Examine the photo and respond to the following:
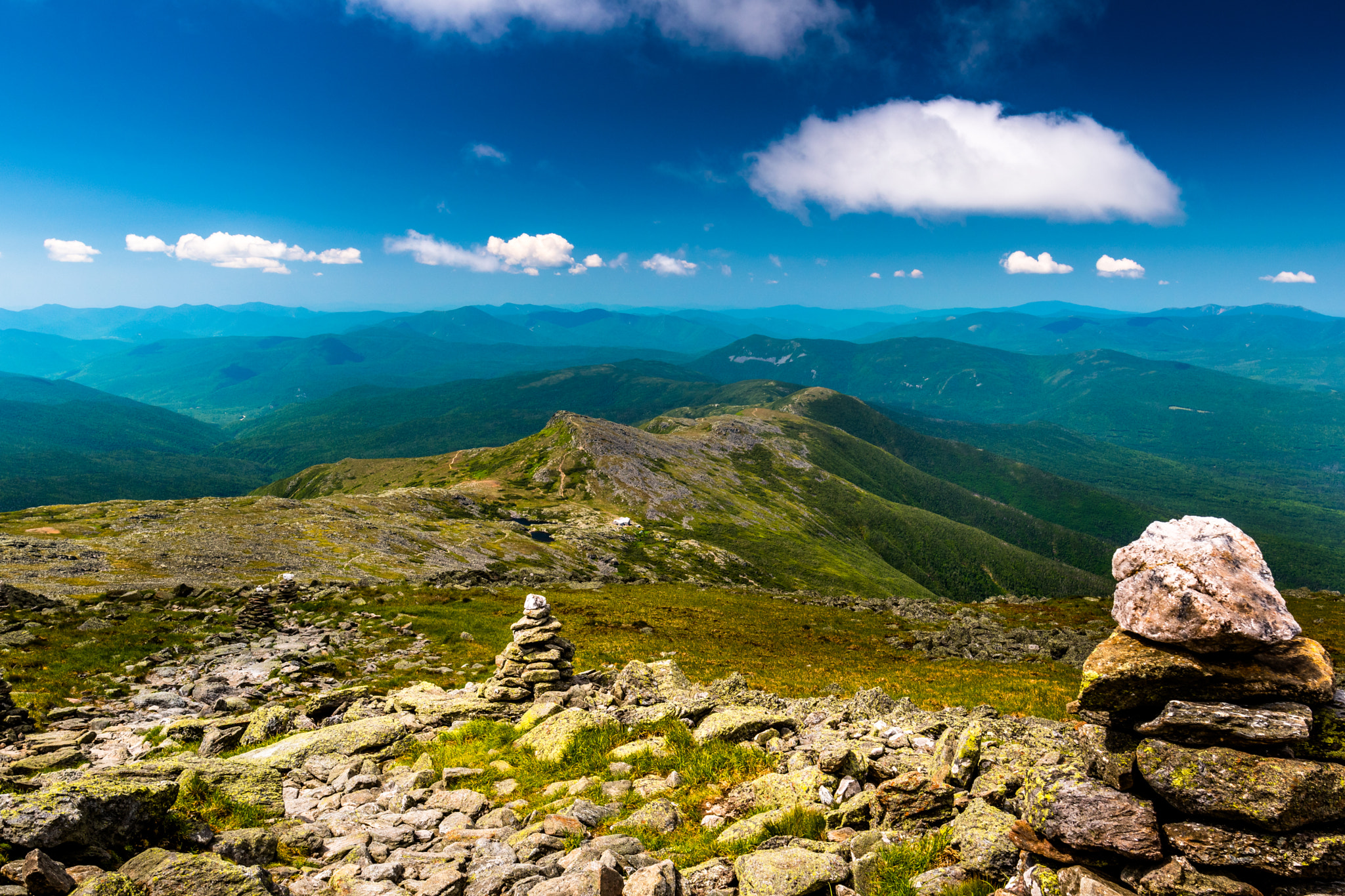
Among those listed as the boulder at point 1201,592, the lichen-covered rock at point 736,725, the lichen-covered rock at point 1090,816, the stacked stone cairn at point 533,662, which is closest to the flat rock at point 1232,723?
the boulder at point 1201,592

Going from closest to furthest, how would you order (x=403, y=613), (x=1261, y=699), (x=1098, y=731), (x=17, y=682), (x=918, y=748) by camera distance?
(x=1261, y=699)
(x=1098, y=731)
(x=918, y=748)
(x=17, y=682)
(x=403, y=613)

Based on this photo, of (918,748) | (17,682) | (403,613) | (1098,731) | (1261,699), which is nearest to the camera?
(1261,699)

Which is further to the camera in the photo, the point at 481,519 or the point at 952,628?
the point at 481,519

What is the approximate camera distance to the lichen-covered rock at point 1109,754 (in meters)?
9.95

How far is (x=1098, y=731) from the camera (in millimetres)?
11062

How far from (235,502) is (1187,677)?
143398 millimetres

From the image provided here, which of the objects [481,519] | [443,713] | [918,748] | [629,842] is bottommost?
[481,519]

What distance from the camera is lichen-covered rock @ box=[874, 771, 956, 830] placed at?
451 inches

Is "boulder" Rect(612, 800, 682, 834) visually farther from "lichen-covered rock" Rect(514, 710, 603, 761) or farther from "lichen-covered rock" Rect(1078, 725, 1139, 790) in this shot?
"lichen-covered rock" Rect(1078, 725, 1139, 790)

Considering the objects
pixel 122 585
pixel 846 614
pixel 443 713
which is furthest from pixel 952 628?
pixel 122 585

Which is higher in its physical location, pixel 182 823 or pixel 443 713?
pixel 182 823

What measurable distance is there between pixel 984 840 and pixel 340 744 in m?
18.8

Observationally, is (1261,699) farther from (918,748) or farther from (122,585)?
(122,585)

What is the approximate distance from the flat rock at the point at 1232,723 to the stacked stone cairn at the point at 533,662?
20.8m
